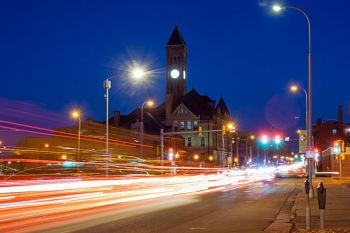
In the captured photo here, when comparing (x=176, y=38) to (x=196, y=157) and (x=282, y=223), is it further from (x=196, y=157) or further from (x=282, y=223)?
(x=282, y=223)

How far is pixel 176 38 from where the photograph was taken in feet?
430

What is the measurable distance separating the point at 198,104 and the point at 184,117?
8.08m

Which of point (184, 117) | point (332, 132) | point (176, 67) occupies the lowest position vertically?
point (332, 132)

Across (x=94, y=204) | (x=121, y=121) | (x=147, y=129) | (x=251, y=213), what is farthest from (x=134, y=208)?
(x=121, y=121)

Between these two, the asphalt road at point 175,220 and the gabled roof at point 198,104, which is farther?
the gabled roof at point 198,104

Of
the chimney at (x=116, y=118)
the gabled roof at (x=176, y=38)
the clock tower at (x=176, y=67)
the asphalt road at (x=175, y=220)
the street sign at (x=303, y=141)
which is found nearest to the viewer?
the asphalt road at (x=175, y=220)

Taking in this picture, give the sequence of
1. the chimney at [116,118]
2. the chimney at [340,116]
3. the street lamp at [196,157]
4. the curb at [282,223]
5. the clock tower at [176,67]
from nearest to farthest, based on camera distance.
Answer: the curb at [282,223] < the street lamp at [196,157] < the chimney at [340,116] < the chimney at [116,118] < the clock tower at [176,67]

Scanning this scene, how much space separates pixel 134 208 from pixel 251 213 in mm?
5134

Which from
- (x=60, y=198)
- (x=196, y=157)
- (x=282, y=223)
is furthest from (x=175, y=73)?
(x=282, y=223)

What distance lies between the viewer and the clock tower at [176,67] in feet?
418

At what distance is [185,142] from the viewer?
368 feet

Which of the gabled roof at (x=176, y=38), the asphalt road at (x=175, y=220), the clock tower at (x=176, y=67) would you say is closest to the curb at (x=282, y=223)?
the asphalt road at (x=175, y=220)

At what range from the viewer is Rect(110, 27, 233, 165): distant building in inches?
4405

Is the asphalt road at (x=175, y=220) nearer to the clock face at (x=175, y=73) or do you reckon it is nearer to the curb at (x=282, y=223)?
the curb at (x=282, y=223)
